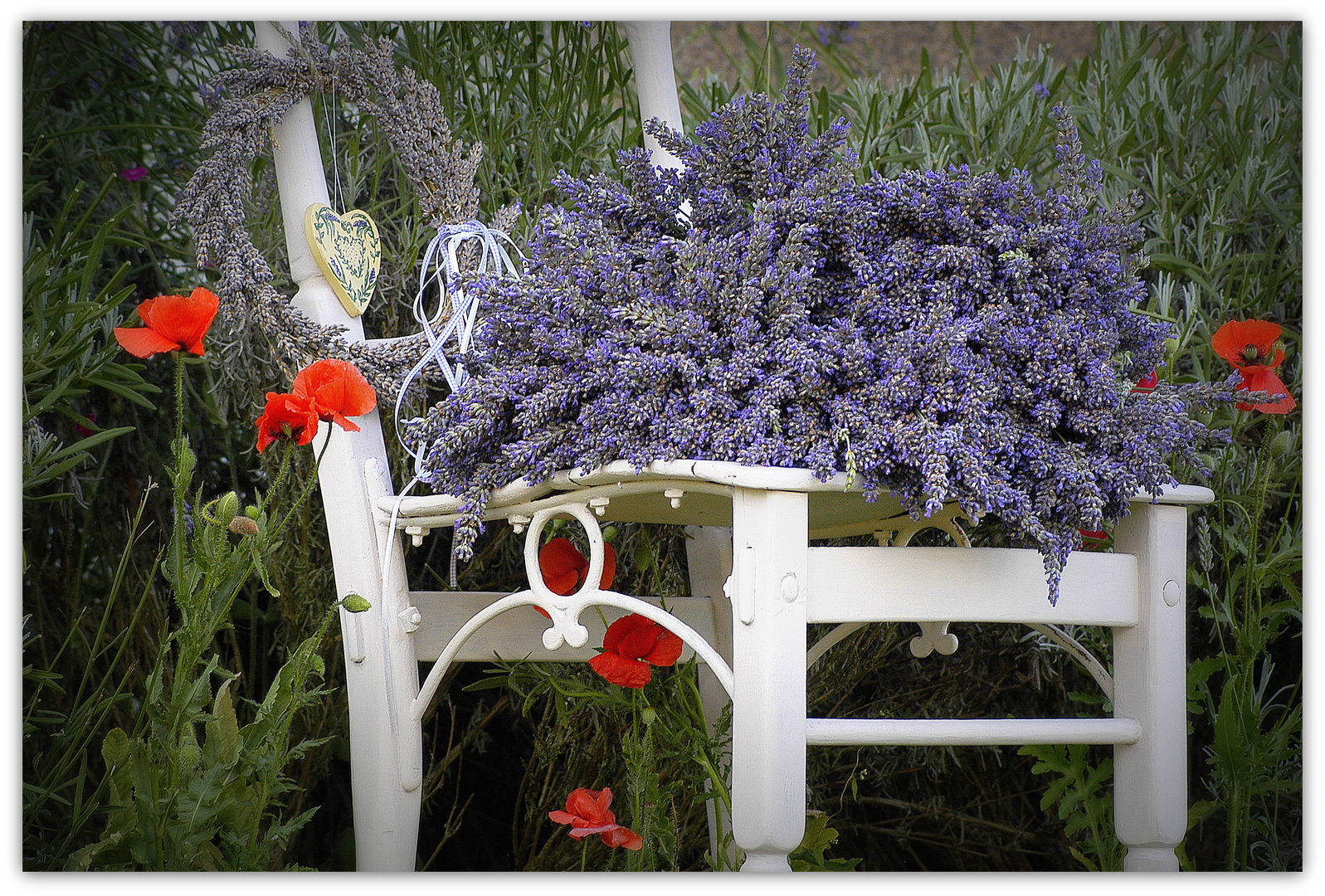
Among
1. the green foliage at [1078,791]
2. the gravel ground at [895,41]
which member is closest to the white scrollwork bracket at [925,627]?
the green foliage at [1078,791]

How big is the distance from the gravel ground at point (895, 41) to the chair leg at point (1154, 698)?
1.36m

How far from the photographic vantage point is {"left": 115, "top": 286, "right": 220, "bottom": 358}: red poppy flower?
83cm

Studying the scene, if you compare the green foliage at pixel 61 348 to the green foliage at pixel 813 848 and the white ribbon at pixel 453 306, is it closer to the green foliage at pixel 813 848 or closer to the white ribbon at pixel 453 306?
the white ribbon at pixel 453 306

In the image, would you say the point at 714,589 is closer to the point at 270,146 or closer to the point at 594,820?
the point at 594,820

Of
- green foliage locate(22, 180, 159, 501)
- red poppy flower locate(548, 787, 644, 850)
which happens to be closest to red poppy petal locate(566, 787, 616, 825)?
red poppy flower locate(548, 787, 644, 850)

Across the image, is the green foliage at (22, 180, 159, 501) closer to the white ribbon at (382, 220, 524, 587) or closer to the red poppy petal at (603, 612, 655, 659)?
the white ribbon at (382, 220, 524, 587)

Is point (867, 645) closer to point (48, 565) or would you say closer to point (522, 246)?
point (522, 246)

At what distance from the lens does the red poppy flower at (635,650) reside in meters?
0.93

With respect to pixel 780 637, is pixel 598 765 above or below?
below

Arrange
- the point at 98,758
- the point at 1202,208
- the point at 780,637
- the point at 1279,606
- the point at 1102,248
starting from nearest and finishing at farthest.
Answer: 1. the point at 780,637
2. the point at 1102,248
3. the point at 1279,606
4. the point at 98,758
5. the point at 1202,208

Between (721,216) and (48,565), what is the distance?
3.63 ft

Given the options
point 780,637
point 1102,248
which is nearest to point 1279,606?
point 1102,248

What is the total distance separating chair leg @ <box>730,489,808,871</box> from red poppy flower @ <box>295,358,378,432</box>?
360 millimetres

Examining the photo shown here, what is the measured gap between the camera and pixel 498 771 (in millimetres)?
1515
